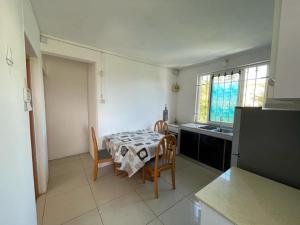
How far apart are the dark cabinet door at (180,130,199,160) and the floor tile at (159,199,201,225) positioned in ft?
4.05

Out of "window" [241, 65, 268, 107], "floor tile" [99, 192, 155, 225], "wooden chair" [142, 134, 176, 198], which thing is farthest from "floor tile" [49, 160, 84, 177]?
"window" [241, 65, 268, 107]

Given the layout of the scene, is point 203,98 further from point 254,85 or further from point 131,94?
point 131,94

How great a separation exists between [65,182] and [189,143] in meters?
2.49

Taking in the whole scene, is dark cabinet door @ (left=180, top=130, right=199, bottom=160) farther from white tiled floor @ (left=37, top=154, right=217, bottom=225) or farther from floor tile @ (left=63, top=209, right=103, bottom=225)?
floor tile @ (left=63, top=209, right=103, bottom=225)

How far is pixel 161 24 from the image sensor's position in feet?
5.46

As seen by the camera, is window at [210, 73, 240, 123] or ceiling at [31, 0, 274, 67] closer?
ceiling at [31, 0, 274, 67]

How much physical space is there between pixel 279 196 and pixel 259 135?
0.44m

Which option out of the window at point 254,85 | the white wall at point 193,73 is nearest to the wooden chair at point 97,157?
the white wall at point 193,73

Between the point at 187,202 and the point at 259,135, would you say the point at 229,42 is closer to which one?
the point at 259,135

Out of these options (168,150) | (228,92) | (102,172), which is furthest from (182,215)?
(228,92)

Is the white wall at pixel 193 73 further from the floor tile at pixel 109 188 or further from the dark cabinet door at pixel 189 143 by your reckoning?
the floor tile at pixel 109 188

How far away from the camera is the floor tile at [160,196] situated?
5.56 ft

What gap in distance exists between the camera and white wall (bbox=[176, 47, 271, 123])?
2.46 m

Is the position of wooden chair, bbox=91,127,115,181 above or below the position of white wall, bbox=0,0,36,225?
below
